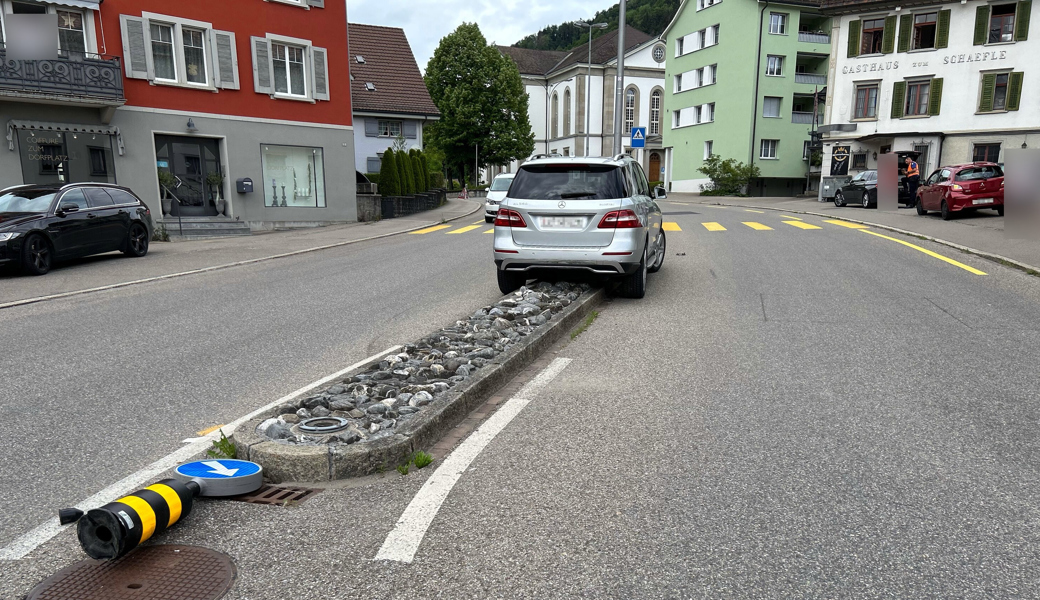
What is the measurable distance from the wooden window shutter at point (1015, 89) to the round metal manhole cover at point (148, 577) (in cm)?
3988

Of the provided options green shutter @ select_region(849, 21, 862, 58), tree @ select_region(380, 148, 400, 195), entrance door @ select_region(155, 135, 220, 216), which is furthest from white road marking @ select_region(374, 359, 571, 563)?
green shutter @ select_region(849, 21, 862, 58)

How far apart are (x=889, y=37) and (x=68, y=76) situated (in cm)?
3534

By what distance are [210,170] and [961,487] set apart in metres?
24.1

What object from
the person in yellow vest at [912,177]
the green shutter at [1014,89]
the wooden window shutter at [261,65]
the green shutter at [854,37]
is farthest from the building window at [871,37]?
the wooden window shutter at [261,65]

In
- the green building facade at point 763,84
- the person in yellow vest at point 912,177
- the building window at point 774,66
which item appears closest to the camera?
the person in yellow vest at point 912,177

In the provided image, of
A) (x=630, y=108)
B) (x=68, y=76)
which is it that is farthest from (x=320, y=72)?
(x=630, y=108)

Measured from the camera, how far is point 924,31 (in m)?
35.7

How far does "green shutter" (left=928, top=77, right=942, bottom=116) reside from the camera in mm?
35156

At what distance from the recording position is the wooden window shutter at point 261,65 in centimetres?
2378

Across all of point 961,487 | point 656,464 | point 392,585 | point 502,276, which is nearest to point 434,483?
point 392,585

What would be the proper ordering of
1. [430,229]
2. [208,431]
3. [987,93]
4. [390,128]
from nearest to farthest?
[208,431] < [430,229] < [987,93] < [390,128]

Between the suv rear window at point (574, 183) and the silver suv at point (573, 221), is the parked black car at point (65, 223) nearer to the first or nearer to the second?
the silver suv at point (573, 221)

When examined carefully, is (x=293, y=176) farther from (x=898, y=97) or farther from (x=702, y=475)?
(x=898, y=97)

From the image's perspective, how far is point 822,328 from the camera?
7.74m
